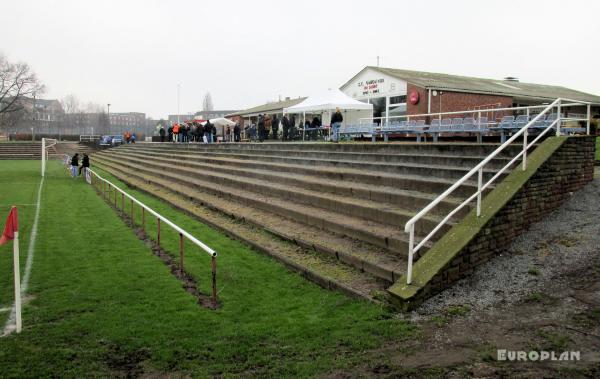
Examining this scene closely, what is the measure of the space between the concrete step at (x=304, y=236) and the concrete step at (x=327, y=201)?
691mm

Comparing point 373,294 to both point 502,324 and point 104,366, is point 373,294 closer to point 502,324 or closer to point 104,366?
point 502,324

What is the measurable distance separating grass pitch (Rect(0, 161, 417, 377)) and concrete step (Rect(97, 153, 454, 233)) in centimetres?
198

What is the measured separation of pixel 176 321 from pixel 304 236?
11.2 feet

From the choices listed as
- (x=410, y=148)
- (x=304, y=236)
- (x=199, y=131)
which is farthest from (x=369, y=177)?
(x=199, y=131)

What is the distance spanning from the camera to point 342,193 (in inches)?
394

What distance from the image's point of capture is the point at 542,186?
7.42m

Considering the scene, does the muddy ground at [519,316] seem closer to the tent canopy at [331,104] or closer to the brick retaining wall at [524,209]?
the brick retaining wall at [524,209]

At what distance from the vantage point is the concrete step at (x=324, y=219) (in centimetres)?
712

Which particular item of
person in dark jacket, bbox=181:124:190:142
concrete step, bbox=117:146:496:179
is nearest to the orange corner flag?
concrete step, bbox=117:146:496:179

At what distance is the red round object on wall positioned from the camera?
22703mm

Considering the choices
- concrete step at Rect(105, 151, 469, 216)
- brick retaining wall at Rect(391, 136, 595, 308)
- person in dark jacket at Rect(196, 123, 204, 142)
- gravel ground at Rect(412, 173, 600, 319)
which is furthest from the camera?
person in dark jacket at Rect(196, 123, 204, 142)

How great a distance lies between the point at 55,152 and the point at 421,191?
134 ft

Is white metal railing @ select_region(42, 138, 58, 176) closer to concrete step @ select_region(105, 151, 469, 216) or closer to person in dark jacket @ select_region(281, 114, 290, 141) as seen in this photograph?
person in dark jacket @ select_region(281, 114, 290, 141)

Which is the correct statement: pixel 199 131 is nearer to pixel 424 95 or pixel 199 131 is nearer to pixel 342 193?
pixel 424 95
